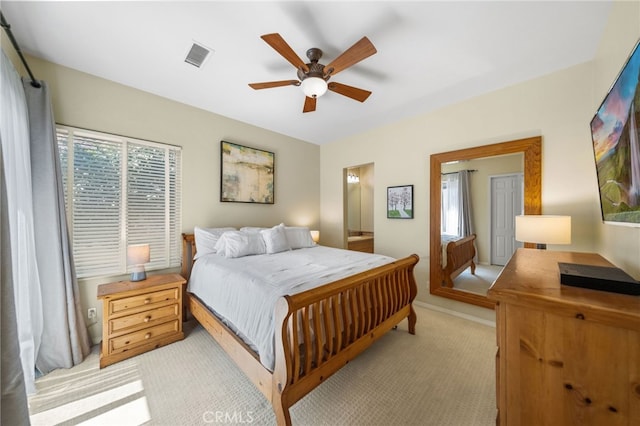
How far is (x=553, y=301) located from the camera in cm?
75

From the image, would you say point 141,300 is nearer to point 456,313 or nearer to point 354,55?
point 354,55

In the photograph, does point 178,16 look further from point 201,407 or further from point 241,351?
point 201,407

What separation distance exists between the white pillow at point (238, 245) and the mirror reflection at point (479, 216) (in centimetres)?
248

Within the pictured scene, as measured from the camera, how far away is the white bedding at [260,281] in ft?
5.10

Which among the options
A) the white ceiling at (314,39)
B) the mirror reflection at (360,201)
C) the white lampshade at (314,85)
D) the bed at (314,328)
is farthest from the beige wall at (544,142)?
the mirror reflection at (360,201)

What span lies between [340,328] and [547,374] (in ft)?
3.70

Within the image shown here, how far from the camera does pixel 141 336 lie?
215 cm

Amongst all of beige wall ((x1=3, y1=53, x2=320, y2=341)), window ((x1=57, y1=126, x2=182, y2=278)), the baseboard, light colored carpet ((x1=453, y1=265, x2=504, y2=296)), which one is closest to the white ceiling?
beige wall ((x1=3, y1=53, x2=320, y2=341))

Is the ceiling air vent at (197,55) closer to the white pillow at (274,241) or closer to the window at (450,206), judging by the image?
the white pillow at (274,241)

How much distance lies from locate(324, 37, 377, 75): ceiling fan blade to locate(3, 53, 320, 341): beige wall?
207 cm

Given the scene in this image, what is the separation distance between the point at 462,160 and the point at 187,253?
3.69m

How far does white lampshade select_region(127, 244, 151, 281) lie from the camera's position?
229 cm

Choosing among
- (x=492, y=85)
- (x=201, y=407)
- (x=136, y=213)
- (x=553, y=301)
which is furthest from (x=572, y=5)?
(x=136, y=213)

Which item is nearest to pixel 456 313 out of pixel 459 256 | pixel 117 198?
pixel 459 256
